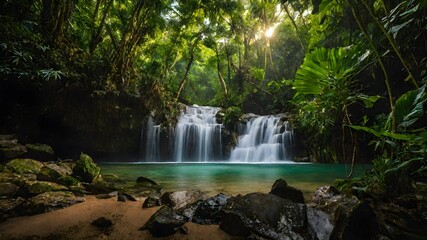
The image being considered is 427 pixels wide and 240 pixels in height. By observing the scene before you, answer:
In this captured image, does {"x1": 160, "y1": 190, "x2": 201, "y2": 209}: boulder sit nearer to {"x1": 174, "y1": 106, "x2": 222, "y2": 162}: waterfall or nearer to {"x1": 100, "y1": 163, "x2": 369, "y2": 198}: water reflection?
{"x1": 100, "y1": 163, "x2": 369, "y2": 198}: water reflection

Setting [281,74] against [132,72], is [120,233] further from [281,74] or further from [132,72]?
[281,74]

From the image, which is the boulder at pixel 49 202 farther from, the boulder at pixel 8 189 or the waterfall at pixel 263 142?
the waterfall at pixel 263 142

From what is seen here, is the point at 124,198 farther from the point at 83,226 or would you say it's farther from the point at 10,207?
the point at 10,207

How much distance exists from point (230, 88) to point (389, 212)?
15.2 metres

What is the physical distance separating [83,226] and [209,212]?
1173mm

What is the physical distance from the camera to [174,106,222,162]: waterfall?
478 inches

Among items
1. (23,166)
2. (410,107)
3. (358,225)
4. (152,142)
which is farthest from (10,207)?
(152,142)

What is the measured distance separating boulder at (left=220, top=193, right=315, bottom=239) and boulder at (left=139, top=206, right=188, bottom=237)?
40 cm

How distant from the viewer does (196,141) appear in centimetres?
1241

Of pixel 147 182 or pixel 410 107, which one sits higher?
pixel 410 107

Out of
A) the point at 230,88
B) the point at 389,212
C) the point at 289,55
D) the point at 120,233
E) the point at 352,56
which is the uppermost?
the point at 289,55

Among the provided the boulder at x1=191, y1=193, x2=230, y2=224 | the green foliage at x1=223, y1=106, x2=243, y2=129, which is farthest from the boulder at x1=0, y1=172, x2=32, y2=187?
the green foliage at x1=223, y1=106, x2=243, y2=129

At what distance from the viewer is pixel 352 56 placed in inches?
109

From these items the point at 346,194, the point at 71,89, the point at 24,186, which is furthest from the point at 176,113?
the point at 346,194
